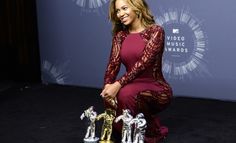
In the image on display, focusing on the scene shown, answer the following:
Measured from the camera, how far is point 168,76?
3496 millimetres

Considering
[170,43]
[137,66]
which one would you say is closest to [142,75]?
[137,66]

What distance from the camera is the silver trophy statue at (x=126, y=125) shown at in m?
1.99

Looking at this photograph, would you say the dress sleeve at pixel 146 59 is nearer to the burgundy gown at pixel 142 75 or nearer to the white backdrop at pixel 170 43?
the burgundy gown at pixel 142 75

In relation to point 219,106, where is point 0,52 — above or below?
above

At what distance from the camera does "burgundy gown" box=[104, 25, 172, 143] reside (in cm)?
210

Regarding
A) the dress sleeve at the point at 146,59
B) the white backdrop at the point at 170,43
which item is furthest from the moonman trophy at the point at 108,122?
the white backdrop at the point at 170,43

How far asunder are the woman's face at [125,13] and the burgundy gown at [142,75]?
77 millimetres

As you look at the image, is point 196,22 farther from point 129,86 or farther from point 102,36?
point 129,86

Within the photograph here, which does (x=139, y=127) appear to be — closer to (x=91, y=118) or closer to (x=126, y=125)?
(x=126, y=125)

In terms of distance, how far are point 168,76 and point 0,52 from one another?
5.98ft

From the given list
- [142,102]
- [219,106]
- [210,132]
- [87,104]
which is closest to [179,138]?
[210,132]

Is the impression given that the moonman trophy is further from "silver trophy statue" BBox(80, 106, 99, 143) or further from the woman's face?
the woman's face

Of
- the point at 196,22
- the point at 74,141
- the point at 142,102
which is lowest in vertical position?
the point at 74,141

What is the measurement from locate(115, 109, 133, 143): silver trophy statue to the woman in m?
0.10
